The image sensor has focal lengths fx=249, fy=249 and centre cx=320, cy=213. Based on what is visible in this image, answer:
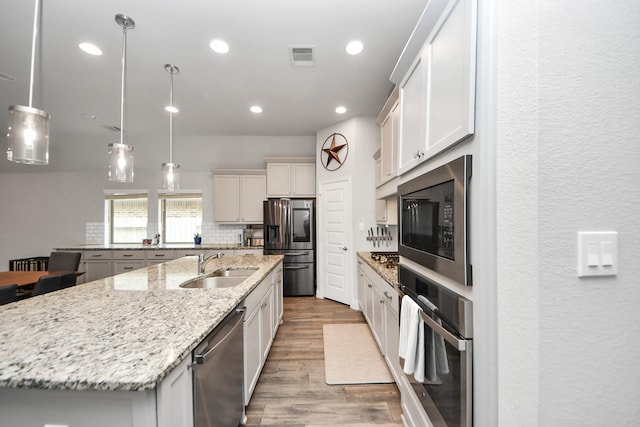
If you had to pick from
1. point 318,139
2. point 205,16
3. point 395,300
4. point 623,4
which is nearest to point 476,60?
point 623,4

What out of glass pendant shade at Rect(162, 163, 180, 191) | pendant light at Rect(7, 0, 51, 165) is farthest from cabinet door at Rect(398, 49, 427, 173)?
glass pendant shade at Rect(162, 163, 180, 191)

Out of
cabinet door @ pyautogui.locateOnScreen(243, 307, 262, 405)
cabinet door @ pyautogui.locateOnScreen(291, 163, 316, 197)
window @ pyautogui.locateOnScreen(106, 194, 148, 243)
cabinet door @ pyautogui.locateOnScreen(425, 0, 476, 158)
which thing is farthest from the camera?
window @ pyautogui.locateOnScreen(106, 194, 148, 243)

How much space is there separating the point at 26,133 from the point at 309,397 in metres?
2.35

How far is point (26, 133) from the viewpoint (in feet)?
4.19

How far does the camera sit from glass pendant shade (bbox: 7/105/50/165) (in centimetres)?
126

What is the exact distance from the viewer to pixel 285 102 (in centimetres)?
354

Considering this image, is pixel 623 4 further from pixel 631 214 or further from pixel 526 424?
pixel 526 424

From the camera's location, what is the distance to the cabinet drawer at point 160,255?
444cm

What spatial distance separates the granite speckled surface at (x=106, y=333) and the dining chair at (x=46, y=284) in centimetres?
132

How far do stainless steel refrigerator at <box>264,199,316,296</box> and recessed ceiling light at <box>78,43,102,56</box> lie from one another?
274 centimetres

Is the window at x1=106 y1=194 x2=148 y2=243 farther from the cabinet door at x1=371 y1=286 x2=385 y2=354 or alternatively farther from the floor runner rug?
the cabinet door at x1=371 y1=286 x2=385 y2=354

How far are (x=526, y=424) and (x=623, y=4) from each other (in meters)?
1.30

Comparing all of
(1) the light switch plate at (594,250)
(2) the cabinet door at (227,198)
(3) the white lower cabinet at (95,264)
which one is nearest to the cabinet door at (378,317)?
(1) the light switch plate at (594,250)

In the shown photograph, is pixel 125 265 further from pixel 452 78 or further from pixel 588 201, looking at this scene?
pixel 588 201
